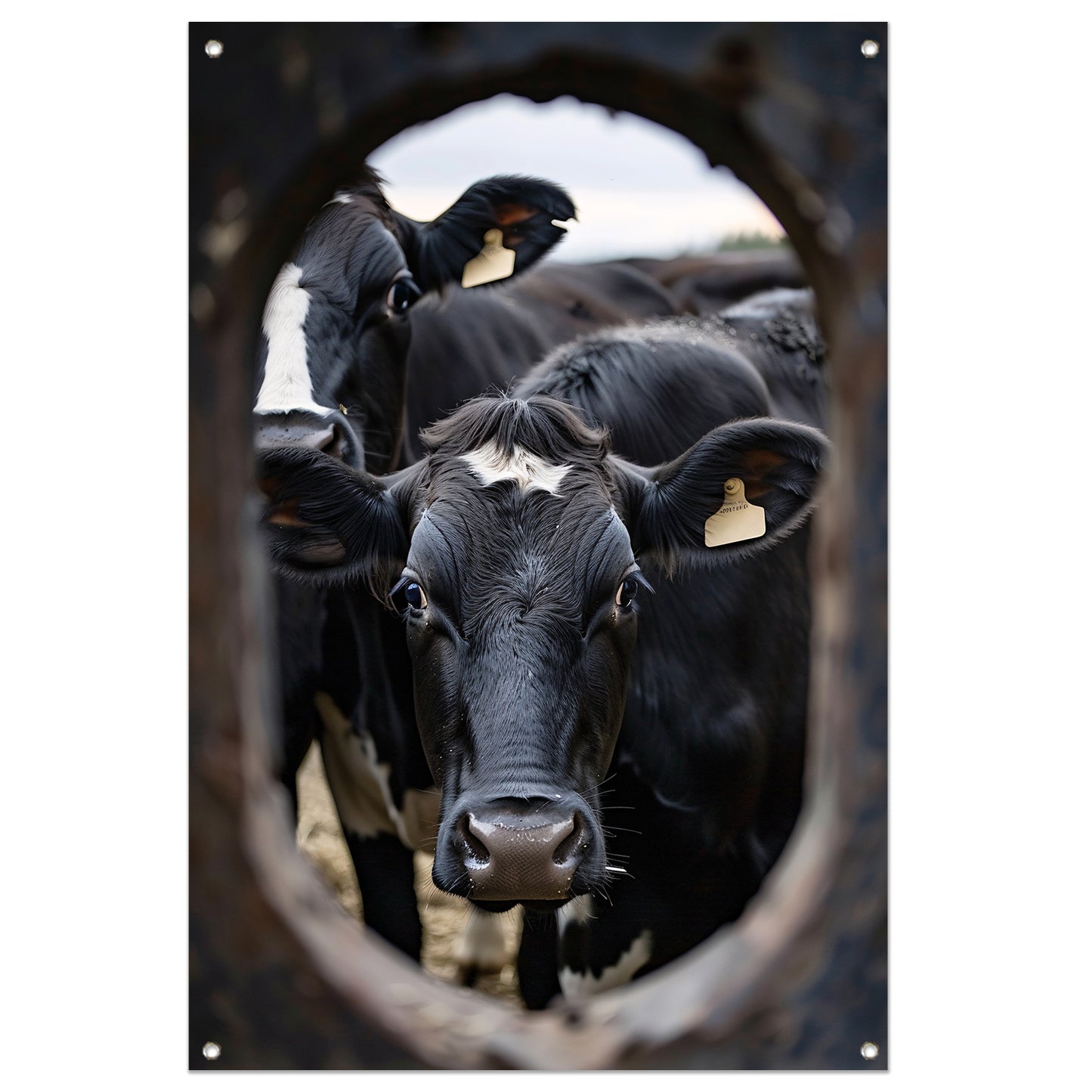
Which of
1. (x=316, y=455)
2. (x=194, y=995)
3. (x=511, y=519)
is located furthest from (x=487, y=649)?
(x=194, y=995)

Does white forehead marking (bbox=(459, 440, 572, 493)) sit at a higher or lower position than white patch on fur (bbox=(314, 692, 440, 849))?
higher

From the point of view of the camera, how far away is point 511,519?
223cm

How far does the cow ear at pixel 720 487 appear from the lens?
7.52 ft

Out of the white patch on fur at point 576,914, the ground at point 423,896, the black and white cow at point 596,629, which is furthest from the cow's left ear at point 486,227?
the white patch on fur at point 576,914

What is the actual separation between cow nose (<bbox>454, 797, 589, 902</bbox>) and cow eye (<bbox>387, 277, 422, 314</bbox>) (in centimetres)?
194

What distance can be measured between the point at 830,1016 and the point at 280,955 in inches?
25.0

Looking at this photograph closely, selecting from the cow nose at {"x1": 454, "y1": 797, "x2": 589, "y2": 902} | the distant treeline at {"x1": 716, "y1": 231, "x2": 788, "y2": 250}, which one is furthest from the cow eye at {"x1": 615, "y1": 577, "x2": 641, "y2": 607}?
the distant treeline at {"x1": 716, "y1": 231, "x2": 788, "y2": 250}

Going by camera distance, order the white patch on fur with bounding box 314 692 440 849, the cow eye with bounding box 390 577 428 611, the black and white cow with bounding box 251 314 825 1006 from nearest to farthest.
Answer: the black and white cow with bounding box 251 314 825 1006, the cow eye with bounding box 390 577 428 611, the white patch on fur with bounding box 314 692 440 849

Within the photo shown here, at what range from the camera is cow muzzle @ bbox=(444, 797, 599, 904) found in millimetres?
1840

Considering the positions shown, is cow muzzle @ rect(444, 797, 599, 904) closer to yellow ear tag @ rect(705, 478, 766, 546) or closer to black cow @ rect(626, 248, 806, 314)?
yellow ear tag @ rect(705, 478, 766, 546)

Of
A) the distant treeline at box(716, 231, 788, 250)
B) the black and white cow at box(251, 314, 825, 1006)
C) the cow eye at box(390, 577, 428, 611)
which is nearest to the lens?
the black and white cow at box(251, 314, 825, 1006)

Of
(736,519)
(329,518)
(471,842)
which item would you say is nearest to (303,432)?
(329,518)

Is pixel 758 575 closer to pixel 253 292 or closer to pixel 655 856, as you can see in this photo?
pixel 655 856

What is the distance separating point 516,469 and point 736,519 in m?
0.50
